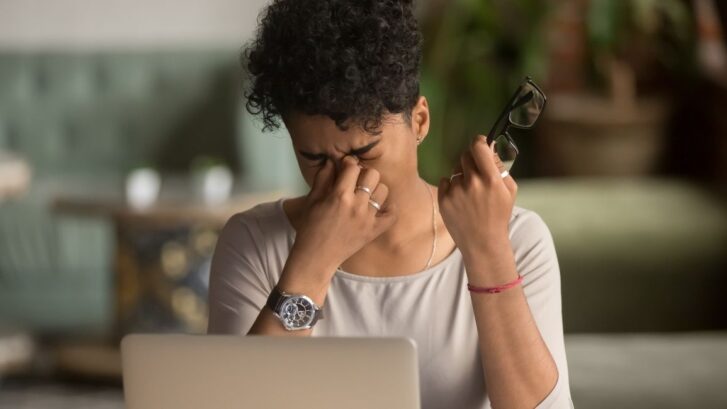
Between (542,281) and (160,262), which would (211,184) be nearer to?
(160,262)

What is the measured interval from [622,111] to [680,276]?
1.14 metres

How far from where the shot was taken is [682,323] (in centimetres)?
358

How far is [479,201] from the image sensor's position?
4.64 feet

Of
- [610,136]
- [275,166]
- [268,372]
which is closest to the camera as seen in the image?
[268,372]

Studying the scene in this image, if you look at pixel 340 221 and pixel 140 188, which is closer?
pixel 340 221

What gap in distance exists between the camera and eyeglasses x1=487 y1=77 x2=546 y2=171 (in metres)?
1.43

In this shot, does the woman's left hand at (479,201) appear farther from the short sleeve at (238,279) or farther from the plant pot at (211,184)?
the plant pot at (211,184)

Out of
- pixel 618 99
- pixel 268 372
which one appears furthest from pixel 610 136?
pixel 268 372

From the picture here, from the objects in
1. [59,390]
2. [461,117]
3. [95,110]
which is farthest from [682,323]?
[95,110]

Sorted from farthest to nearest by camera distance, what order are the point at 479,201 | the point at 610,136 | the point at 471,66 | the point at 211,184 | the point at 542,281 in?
the point at 471,66 → the point at 610,136 → the point at 211,184 → the point at 542,281 → the point at 479,201

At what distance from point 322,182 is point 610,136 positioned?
328cm

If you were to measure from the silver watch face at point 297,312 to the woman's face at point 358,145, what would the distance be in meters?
0.16

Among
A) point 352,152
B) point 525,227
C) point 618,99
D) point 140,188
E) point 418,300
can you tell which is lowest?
point 140,188

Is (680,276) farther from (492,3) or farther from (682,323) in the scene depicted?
(492,3)
